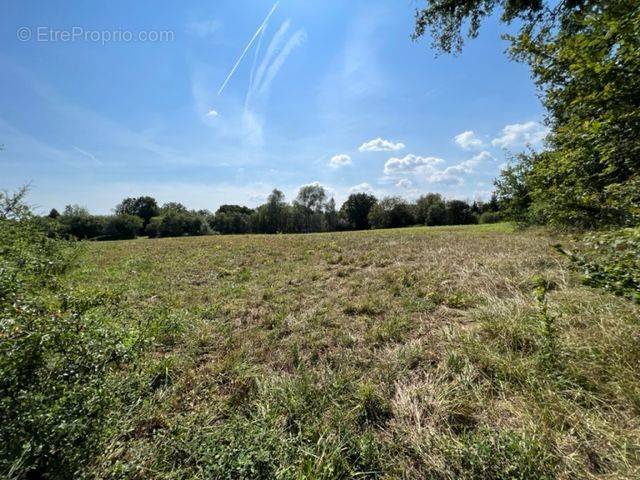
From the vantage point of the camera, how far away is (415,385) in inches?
111

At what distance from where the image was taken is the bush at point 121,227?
165 feet

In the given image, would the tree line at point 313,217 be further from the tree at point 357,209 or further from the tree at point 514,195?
the tree at point 514,195

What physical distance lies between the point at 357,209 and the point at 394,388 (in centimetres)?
6474

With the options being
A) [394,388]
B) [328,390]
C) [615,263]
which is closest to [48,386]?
[328,390]

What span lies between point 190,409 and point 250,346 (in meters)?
1.30

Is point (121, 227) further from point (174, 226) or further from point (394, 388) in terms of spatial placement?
point (394, 388)

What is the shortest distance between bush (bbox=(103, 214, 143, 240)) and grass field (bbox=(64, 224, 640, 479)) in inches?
2338

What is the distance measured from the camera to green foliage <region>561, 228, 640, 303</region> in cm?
205

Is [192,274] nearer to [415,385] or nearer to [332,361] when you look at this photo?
[332,361]

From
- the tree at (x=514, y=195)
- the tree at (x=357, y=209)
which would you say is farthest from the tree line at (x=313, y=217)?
the tree at (x=514, y=195)

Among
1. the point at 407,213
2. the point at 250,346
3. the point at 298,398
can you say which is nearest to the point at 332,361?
the point at 298,398

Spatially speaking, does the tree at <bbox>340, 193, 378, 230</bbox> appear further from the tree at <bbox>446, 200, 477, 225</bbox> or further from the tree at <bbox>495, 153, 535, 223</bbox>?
the tree at <bbox>495, 153, 535, 223</bbox>

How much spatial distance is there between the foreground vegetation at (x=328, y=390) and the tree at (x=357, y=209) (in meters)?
61.5

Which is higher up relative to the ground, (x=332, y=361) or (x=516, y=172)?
(x=516, y=172)
